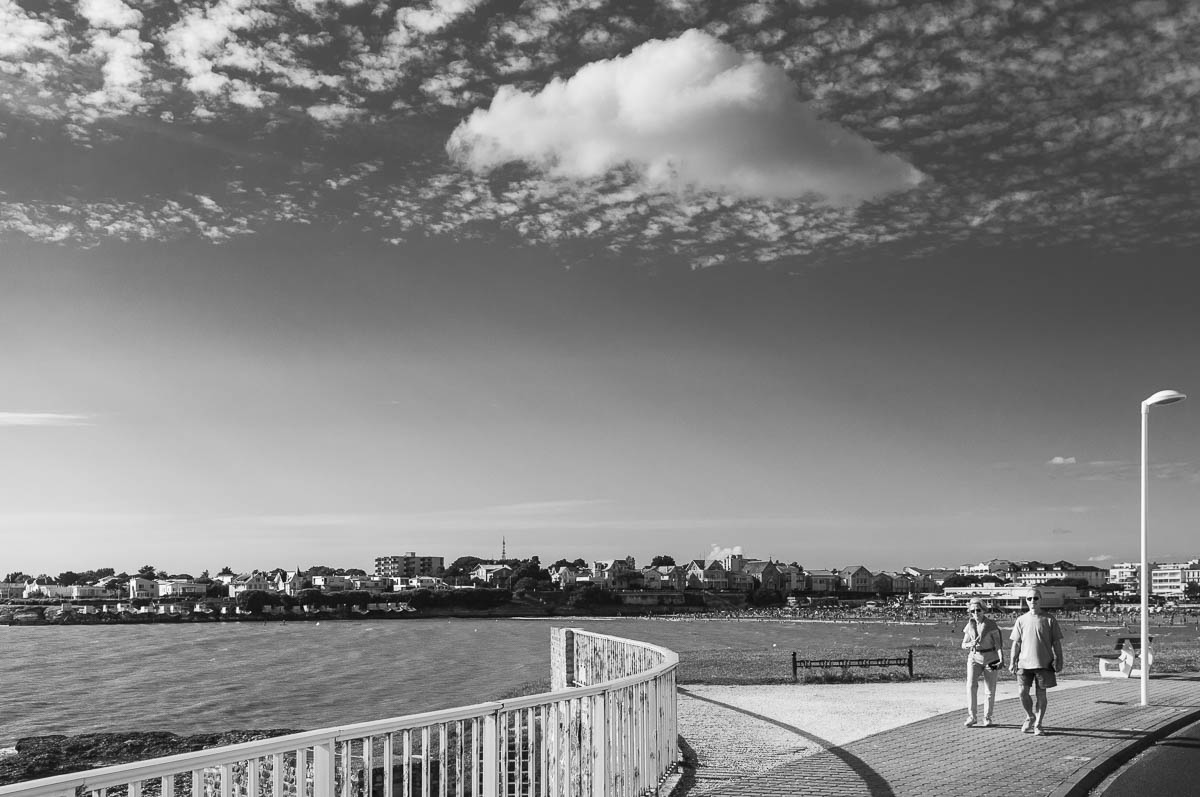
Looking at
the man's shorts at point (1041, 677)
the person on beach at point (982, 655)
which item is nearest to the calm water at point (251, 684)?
the person on beach at point (982, 655)

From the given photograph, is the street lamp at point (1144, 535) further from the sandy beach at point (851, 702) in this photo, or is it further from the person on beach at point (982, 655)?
the person on beach at point (982, 655)

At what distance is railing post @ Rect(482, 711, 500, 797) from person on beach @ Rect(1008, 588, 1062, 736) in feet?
27.9

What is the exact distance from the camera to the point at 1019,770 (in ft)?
35.1

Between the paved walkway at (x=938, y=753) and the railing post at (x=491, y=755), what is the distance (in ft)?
11.6

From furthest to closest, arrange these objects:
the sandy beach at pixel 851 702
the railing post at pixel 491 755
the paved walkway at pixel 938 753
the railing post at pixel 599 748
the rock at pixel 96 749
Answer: the rock at pixel 96 749 → the sandy beach at pixel 851 702 → the paved walkway at pixel 938 753 → the railing post at pixel 599 748 → the railing post at pixel 491 755

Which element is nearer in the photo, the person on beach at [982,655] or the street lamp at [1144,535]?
the person on beach at [982,655]

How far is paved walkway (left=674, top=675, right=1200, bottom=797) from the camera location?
9.98 m

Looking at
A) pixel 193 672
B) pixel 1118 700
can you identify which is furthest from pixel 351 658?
pixel 1118 700

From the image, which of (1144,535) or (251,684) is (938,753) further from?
(251,684)

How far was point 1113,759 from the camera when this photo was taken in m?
11.4

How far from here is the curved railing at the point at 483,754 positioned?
434cm

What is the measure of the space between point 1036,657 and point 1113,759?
1846 mm

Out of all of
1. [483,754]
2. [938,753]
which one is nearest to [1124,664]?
→ [938,753]

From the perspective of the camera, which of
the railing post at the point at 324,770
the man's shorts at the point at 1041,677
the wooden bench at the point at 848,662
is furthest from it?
the wooden bench at the point at 848,662
